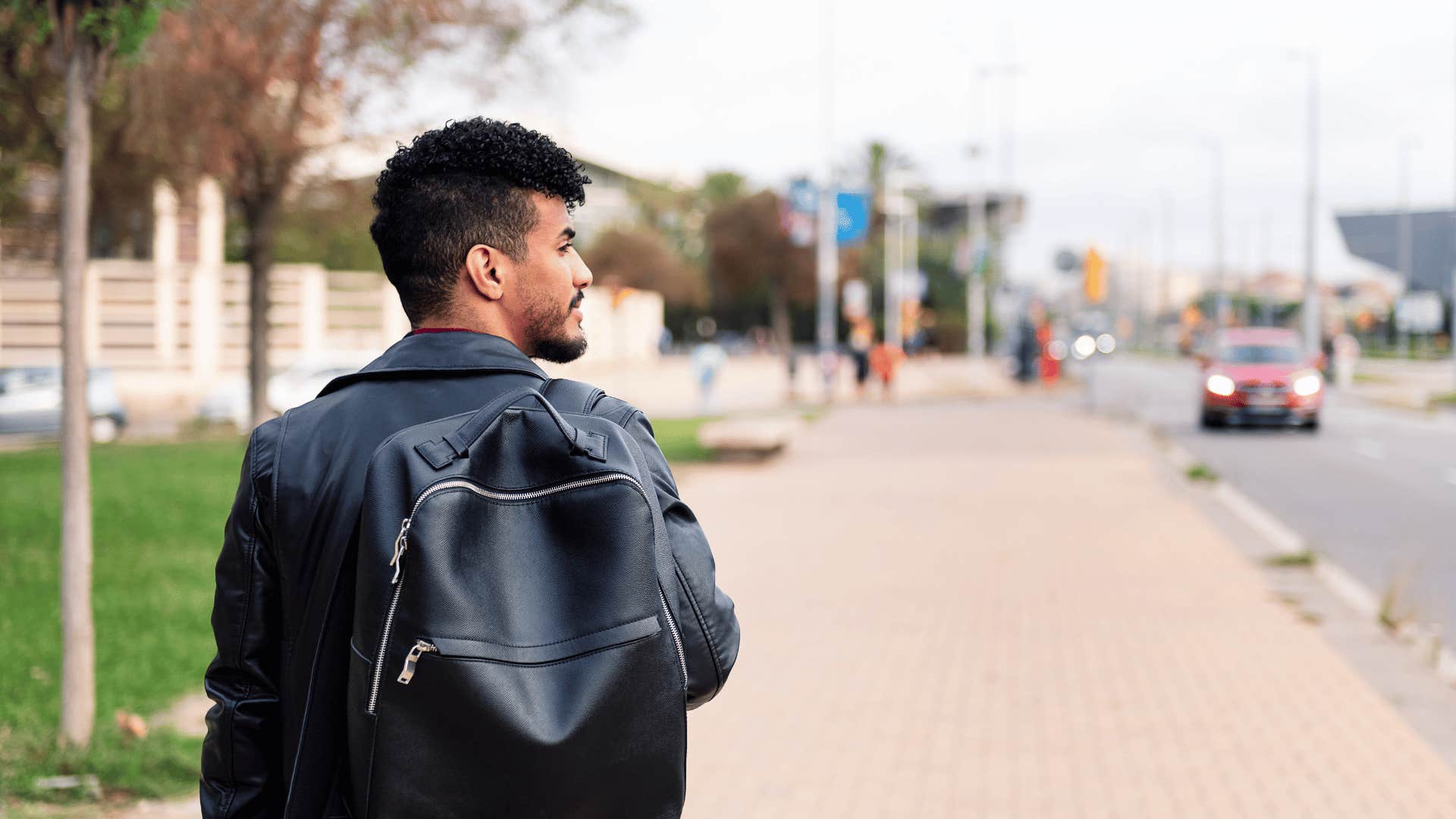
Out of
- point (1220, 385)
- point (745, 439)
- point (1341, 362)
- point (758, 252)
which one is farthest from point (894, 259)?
point (745, 439)

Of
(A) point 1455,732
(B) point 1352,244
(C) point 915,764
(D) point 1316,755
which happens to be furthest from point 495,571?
(B) point 1352,244

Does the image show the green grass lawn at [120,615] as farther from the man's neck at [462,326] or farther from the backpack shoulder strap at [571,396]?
the backpack shoulder strap at [571,396]

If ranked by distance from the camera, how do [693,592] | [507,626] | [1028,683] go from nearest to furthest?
[507,626] < [693,592] < [1028,683]

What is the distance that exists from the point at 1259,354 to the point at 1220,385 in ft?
6.26

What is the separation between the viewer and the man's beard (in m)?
2.01

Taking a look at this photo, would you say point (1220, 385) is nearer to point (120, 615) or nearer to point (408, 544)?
point (120, 615)

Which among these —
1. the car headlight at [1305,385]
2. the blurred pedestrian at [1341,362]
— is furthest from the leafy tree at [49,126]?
the blurred pedestrian at [1341,362]

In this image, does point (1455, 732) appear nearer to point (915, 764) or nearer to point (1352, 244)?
point (915, 764)

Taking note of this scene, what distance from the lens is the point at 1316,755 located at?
5383 millimetres

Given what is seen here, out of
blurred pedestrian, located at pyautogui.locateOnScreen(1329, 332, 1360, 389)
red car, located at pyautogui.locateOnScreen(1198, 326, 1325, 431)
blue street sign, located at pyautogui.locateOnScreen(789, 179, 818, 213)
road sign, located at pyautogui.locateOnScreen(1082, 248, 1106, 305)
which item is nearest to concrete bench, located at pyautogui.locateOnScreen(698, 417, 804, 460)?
red car, located at pyautogui.locateOnScreen(1198, 326, 1325, 431)

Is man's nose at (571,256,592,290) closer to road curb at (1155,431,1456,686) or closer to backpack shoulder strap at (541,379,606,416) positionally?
backpack shoulder strap at (541,379,606,416)

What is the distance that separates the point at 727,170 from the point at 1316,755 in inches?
3521

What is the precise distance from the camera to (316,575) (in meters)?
1.91

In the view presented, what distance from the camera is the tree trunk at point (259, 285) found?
1697cm
